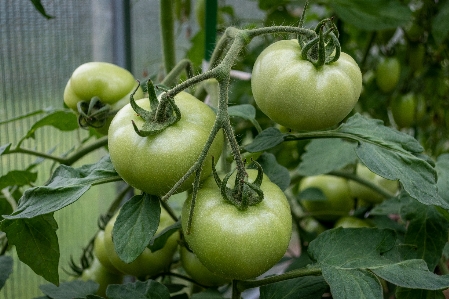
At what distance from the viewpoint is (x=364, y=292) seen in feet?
1.28

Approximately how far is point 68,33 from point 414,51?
30.4 inches

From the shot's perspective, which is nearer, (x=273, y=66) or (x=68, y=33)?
(x=273, y=66)

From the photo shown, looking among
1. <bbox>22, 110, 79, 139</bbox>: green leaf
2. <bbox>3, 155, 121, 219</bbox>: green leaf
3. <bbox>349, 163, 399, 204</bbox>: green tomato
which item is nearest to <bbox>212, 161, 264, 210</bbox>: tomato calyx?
<bbox>3, 155, 121, 219</bbox>: green leaf

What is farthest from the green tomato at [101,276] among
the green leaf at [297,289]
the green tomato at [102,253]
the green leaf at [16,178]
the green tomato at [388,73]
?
the green tomato at [388,73]

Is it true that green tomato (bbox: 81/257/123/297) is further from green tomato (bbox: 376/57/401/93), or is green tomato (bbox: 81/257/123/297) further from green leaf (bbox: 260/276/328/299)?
green tomato (bbox: 376/57/401/93)

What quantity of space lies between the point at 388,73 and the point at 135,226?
83 cm

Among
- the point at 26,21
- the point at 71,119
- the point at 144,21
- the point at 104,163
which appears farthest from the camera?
the point at 144,21

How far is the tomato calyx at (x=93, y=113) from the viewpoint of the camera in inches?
20.7

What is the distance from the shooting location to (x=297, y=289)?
0.48 meters

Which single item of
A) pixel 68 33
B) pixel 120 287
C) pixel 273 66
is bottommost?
pixel 120 287

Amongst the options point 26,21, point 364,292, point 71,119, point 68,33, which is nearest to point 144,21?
point 68,33

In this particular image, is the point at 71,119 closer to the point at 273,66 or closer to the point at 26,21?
the point at 26,21

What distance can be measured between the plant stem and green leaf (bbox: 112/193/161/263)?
0.30 meters

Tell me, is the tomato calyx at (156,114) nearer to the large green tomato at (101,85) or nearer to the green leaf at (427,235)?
the large green tomato at (101,85)
